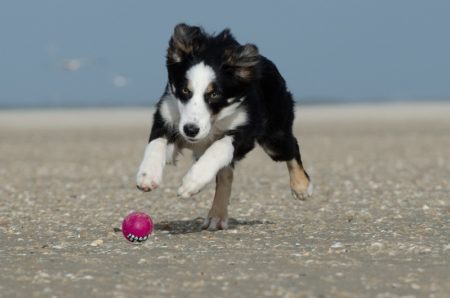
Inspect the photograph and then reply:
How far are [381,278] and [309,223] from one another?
326cm

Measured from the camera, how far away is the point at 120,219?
998cm

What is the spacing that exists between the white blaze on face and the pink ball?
30.7 inches

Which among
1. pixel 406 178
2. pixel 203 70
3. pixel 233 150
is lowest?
pixel 406 178

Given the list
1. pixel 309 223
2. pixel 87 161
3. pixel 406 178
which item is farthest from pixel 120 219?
pixel 87 161

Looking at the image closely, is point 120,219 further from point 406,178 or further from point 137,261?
point 406,178

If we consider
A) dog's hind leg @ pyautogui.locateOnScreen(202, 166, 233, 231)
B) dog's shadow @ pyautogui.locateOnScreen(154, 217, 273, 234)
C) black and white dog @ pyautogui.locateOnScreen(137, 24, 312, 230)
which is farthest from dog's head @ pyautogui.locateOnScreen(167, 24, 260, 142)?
dog's shadow @ pyautogui.locateOnScreen(154, 217, 273, 234)

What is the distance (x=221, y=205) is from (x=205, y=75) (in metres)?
1.49

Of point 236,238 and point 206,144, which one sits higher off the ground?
point 206,144

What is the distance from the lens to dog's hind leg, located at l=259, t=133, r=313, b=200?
9.35 m

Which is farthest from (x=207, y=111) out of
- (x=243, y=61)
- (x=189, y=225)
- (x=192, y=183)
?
(x=189, y=225)

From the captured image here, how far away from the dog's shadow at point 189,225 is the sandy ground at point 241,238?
1 cm

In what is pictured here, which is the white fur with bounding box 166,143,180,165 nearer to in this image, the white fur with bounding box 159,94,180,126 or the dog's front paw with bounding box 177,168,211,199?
the white fur with bounding box 159,94,180,126

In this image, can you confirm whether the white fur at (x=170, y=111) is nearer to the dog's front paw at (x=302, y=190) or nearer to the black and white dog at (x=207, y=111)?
the black and white dog at (x=207, y=111)

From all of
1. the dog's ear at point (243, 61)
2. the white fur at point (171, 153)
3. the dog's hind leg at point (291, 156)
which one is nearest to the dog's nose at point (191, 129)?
the white fur at point (171, 153)
